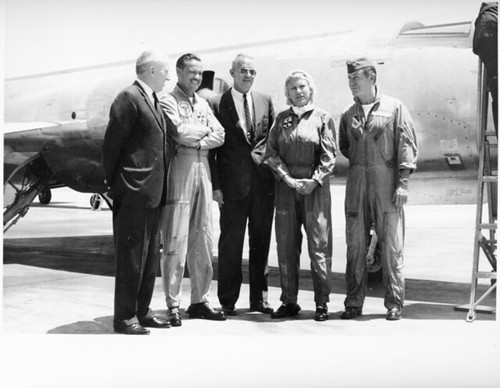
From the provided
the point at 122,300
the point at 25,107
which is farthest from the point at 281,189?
the point at 25,107

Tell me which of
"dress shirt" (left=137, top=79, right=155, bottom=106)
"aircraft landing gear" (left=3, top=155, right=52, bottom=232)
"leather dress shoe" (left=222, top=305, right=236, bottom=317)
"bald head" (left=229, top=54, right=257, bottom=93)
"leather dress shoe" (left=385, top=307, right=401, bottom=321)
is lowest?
"leather dress shoe" (left=222, top=305, right=236, bottom=317)

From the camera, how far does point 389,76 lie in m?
6.23

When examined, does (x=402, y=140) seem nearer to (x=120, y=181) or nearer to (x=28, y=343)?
(x=120, y=181)

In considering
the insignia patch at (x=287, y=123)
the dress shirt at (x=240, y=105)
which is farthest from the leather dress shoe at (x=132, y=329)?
the insignia patch at (x=287, y=123)

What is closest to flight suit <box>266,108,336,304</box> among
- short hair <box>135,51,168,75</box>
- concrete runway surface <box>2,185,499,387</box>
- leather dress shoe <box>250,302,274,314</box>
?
leather dress shoe <box>250,302,274,314</box>

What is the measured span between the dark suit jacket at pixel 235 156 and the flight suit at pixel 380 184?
0.70 m

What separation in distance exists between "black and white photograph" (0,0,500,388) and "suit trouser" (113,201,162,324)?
0.01 m

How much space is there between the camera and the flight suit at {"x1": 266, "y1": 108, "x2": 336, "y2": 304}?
4.98 metres

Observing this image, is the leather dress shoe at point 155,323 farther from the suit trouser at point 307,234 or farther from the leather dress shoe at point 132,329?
the suit trouser at point 307,234

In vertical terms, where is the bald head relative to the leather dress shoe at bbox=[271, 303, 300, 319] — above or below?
above

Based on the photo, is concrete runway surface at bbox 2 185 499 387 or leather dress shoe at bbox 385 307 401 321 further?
leather dress shoe at bbox 385 307 401 321

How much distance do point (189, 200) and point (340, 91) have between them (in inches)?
93.7

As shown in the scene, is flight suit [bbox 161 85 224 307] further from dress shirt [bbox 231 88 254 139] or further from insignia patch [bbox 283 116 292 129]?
insignia patch [bbox 283 116 292 129]

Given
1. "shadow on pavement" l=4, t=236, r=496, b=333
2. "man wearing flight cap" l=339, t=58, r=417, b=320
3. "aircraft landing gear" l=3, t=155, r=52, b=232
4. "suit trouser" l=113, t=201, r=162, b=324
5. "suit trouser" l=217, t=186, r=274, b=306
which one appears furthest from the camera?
"aircraft landing gear" l=3, t=155, r=52, b=232
